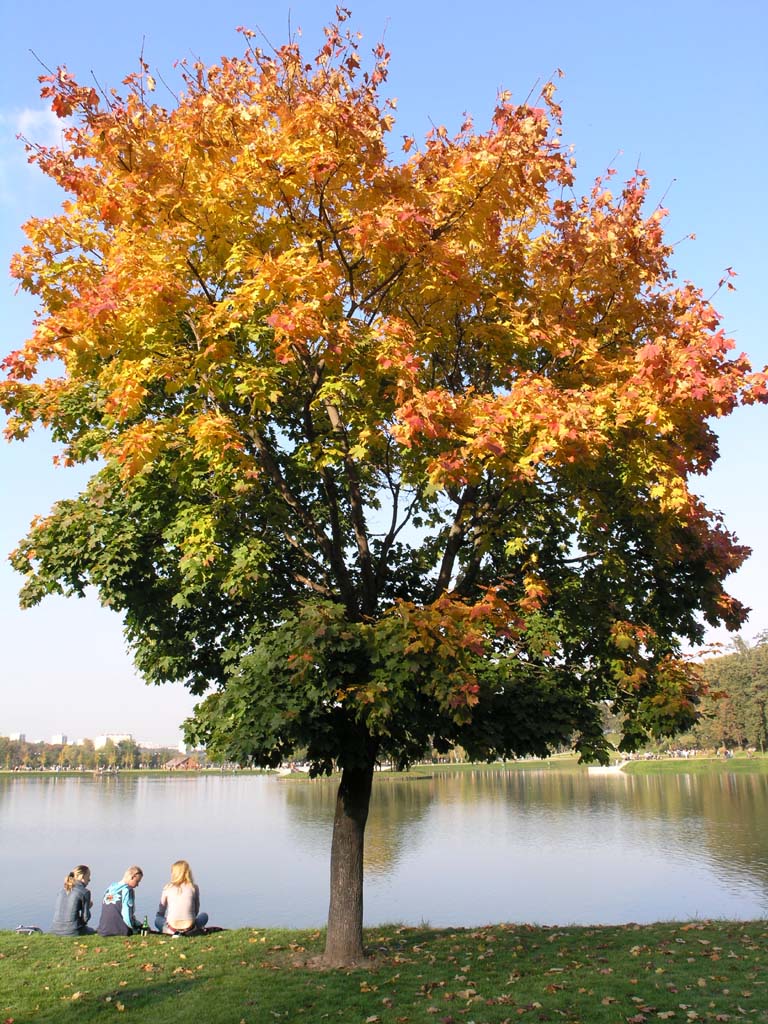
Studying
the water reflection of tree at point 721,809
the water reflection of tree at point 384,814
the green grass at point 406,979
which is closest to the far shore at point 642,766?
the water reflection of tree at point 384,814

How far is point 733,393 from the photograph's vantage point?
865 cm

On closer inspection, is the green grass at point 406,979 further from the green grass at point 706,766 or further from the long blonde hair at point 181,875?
the green grass at point 706,766

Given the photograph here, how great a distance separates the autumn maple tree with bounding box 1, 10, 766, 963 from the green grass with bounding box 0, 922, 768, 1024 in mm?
1286

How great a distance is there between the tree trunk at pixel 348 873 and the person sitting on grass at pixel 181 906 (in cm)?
322

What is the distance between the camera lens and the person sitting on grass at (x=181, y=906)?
12.4 m

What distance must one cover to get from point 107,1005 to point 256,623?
4.37 meters

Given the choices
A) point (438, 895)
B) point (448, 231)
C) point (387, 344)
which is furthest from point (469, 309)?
point (438, 895)

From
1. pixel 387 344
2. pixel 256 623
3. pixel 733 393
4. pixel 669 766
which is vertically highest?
pixel 387 344

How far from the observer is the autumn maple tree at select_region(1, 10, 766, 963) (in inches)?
337

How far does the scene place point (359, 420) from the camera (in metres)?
9.83

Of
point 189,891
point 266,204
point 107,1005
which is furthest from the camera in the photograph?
point 189,891

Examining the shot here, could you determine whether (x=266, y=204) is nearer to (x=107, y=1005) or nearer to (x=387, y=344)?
(x=387, y=344)

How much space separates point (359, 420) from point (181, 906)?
835 centimetres

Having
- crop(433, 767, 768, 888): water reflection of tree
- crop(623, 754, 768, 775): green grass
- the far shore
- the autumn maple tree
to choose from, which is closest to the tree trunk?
the autumn maple tree
